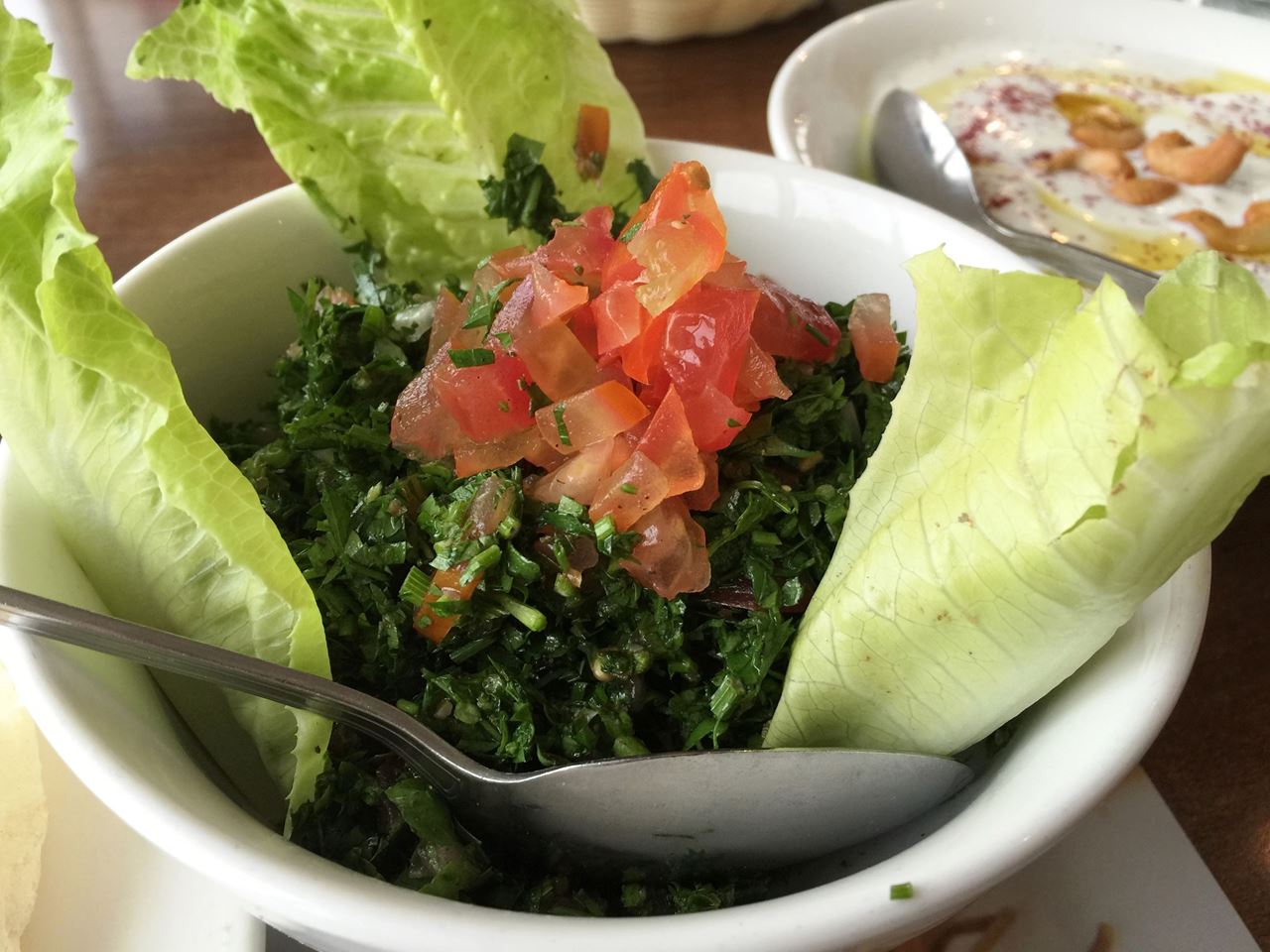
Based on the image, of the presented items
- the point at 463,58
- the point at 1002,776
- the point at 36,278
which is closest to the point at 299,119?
the point at 463,58

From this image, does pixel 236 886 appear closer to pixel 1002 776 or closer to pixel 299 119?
pixel 1002 776

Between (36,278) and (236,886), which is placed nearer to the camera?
(236,886)

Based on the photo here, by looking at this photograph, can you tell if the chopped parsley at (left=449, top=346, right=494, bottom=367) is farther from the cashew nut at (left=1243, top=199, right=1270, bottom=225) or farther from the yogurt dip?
the cashew nut at (left=1243, top=199, right=1270, bottom=225)

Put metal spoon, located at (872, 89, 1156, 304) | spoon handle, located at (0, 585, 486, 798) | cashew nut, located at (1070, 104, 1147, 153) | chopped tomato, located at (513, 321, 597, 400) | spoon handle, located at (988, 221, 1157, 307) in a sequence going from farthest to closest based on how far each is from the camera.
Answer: cashew nut, located at (1070, 104, 1147, 153) < metal spoon, located at (872, 89, 1156, 304) < spoon handle, located at (988, 221, 1157, 307) < chopped tomato, located at (513, 321, 597, 400) < spoon handle, located at (0, 585, 486, 798)

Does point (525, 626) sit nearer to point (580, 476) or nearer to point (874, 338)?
point (580, 476)

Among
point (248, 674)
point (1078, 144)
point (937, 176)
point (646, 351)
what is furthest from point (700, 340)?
point (1078, 144)

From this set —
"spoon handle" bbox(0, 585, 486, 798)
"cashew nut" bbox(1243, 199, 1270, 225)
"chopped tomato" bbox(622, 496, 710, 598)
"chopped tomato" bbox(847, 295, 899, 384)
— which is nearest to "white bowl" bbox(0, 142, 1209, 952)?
"spoon handle" bbox(0, 585, 486, 798)
